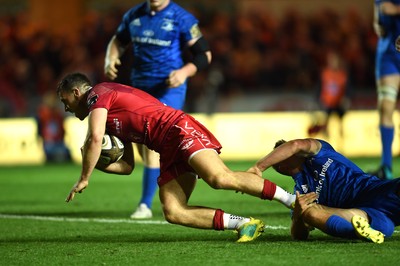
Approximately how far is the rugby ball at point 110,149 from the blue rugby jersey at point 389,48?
14.7ft

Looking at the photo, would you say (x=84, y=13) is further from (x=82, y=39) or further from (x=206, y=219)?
(x=206, y=219)

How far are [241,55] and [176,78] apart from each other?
1192cm

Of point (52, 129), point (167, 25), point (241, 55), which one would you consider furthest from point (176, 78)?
point (241, 55)

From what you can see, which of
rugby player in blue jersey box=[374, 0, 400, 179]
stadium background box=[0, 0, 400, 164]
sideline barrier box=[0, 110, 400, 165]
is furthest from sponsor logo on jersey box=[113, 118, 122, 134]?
stadium background box=[0, 0, 400, 164]

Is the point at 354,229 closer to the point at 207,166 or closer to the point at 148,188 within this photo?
the point at 207,166

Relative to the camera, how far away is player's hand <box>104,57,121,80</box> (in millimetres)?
8954

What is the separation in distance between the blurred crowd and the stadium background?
0.02 metres

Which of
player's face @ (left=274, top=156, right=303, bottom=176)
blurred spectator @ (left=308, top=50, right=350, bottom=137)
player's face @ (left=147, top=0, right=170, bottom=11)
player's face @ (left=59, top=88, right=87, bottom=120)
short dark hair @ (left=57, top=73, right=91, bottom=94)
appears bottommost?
blurred spectator @ (left=308, top=50, right=350, bottom=137)

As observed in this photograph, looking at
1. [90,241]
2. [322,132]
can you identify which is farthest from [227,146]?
[90,241]

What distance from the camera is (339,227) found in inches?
249

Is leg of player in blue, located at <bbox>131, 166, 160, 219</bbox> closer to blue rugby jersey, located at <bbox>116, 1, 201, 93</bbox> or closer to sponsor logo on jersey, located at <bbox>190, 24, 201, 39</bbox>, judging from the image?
blue rugby jersey, located at <bbox>116, 1, 201, 93</bbox>

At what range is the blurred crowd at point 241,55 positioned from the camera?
786 inches

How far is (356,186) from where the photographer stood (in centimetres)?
672

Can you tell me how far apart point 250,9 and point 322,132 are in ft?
15.3
